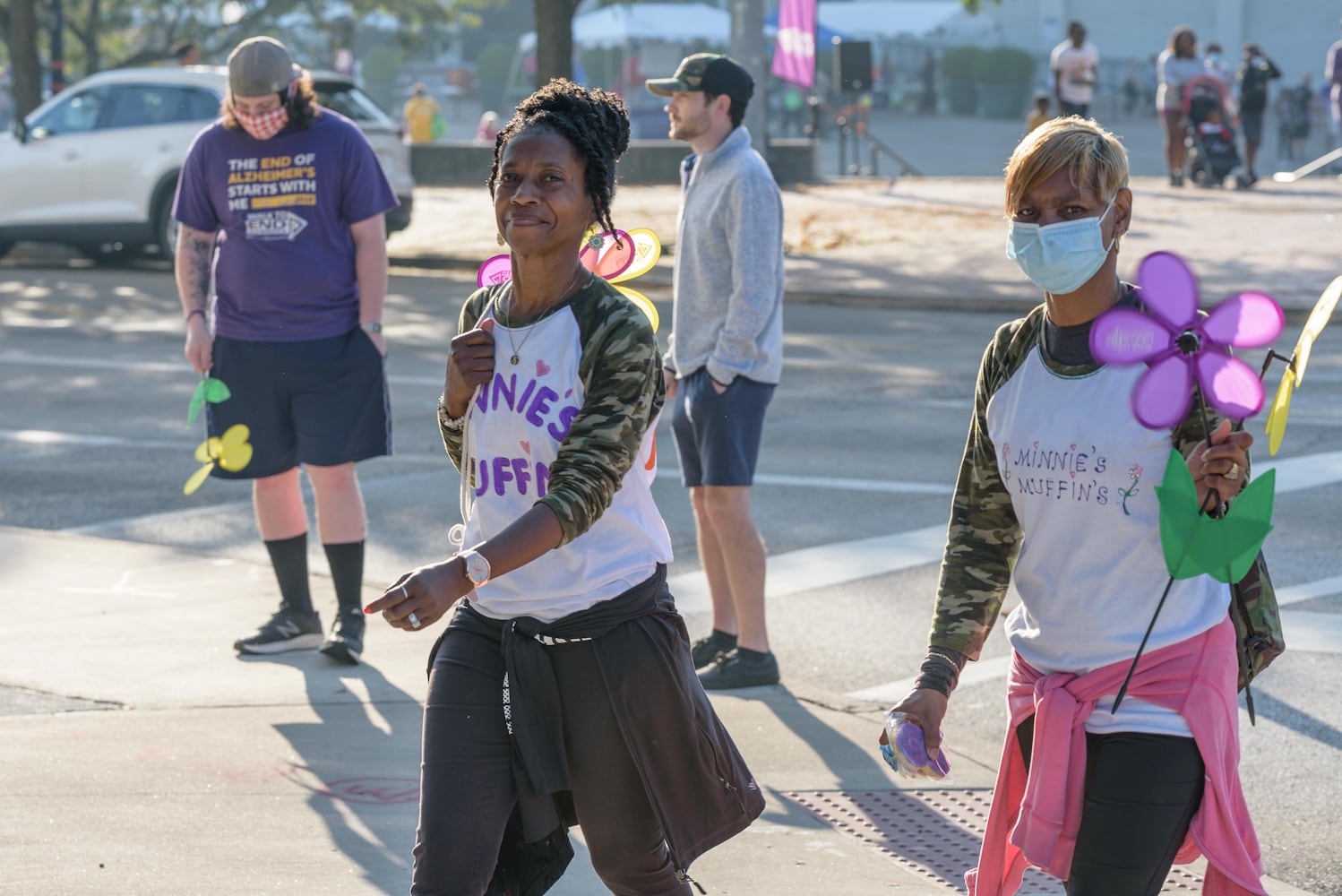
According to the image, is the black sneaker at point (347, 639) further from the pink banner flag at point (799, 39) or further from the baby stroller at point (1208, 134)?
the baby stroller at point (1208, 134)

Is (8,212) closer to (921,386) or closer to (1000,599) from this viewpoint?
(921,386)

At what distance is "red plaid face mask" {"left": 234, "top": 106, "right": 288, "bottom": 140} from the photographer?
614 centimetres

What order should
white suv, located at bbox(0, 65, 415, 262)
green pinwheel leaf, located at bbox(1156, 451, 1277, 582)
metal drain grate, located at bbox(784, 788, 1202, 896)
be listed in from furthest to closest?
white suv, located at bbox(0, 65, 415, 262), metal drain grate, located at bbox(784, 788, 1202, 896), green pinwheel leaf, located at bbox(1156, 451, 1277, 582)

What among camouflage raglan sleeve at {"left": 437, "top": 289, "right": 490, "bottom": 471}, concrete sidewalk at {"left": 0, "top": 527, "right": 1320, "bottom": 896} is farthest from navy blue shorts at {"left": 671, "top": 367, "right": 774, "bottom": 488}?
camouflage raglan sleeve at {"left": 437, "top": 289, "right": 490, "bottom": 471}

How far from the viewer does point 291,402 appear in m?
6.27

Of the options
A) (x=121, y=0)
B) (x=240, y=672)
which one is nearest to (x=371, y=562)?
(x=240, y=672)

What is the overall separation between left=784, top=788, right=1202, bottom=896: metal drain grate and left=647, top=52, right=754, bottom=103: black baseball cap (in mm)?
2243

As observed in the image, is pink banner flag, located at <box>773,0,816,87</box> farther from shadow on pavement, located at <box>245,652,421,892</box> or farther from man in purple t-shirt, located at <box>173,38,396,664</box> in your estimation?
shadow on pavement, located at <box>245,652,421,892</box>

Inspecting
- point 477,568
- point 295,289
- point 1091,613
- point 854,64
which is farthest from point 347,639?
point 854,64

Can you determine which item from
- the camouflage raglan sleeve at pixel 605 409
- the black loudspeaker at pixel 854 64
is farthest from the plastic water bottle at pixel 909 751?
the black loudspeaker at pixel 854 64

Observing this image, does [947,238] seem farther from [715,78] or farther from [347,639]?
[347,639]

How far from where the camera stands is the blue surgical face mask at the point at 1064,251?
122 inches

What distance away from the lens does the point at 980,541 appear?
3.36 meters

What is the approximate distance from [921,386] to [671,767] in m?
9.10
